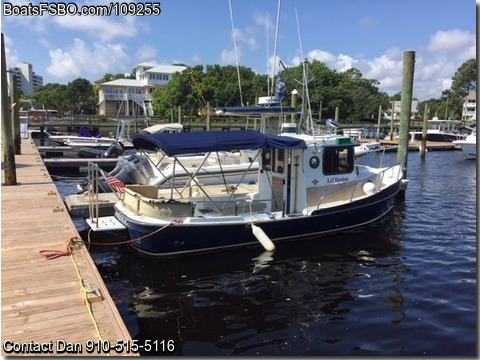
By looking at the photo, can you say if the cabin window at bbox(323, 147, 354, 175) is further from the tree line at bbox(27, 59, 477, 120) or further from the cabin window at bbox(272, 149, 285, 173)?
the tree line at bbox(27, 59, 477, 120)

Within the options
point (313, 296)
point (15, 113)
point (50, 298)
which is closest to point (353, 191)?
point (313, 296)

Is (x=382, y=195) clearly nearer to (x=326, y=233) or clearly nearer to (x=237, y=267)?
(x=326, y=233)

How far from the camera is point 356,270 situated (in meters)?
9.52

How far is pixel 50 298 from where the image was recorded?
5.55m

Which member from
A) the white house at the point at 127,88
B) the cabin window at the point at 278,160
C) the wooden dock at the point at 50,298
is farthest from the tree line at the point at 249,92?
the wooden dock at the point at 50,298

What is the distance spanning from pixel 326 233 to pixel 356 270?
1997mm

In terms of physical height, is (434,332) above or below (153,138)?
below

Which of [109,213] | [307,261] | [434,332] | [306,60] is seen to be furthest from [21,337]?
[306,60]

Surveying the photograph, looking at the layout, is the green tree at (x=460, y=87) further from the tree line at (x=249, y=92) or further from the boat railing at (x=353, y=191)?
the boat railing at (x=353, y=191)

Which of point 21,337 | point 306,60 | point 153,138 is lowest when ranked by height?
point 21,337

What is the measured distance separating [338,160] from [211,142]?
4.03 meters

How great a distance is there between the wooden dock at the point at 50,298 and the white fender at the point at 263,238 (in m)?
3.70

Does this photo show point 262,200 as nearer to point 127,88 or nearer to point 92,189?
point 92,189

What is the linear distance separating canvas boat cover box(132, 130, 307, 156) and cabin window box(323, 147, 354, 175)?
124cm
